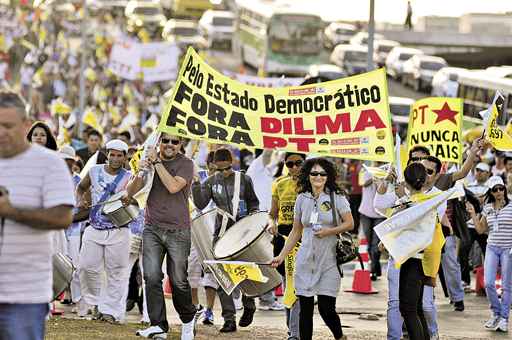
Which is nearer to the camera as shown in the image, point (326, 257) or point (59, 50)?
point (326, 257)

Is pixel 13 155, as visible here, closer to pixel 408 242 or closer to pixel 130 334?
pixel 408 242

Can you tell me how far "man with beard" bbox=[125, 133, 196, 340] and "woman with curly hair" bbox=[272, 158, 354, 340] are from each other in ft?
3.15

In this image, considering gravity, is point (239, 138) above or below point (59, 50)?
above

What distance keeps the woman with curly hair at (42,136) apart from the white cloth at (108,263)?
116 centimetres

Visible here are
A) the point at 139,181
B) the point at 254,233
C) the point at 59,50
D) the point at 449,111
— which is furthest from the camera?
the point at 59,50

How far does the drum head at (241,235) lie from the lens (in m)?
13.1

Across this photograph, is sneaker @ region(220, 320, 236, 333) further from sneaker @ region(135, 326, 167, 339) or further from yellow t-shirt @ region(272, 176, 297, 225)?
sneaker @ region(135, 326, 167, 339)

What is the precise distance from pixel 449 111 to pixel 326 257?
16.9 ft

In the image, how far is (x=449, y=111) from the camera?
54.3ft

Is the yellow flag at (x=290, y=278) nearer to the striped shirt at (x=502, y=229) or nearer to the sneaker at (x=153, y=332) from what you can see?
the sneaker at (x=153, y=332)

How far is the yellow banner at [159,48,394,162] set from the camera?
13000 millimetres

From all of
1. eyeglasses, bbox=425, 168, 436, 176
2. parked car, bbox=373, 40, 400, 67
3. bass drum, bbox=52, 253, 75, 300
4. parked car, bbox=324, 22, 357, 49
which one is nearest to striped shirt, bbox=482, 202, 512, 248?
eyeglasses, bbox=425, 168, 436, 176

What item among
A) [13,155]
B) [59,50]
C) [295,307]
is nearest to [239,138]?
[295,307]

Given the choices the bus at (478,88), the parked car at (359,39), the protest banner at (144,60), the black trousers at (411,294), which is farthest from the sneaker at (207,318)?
the parked car at (359,39)
